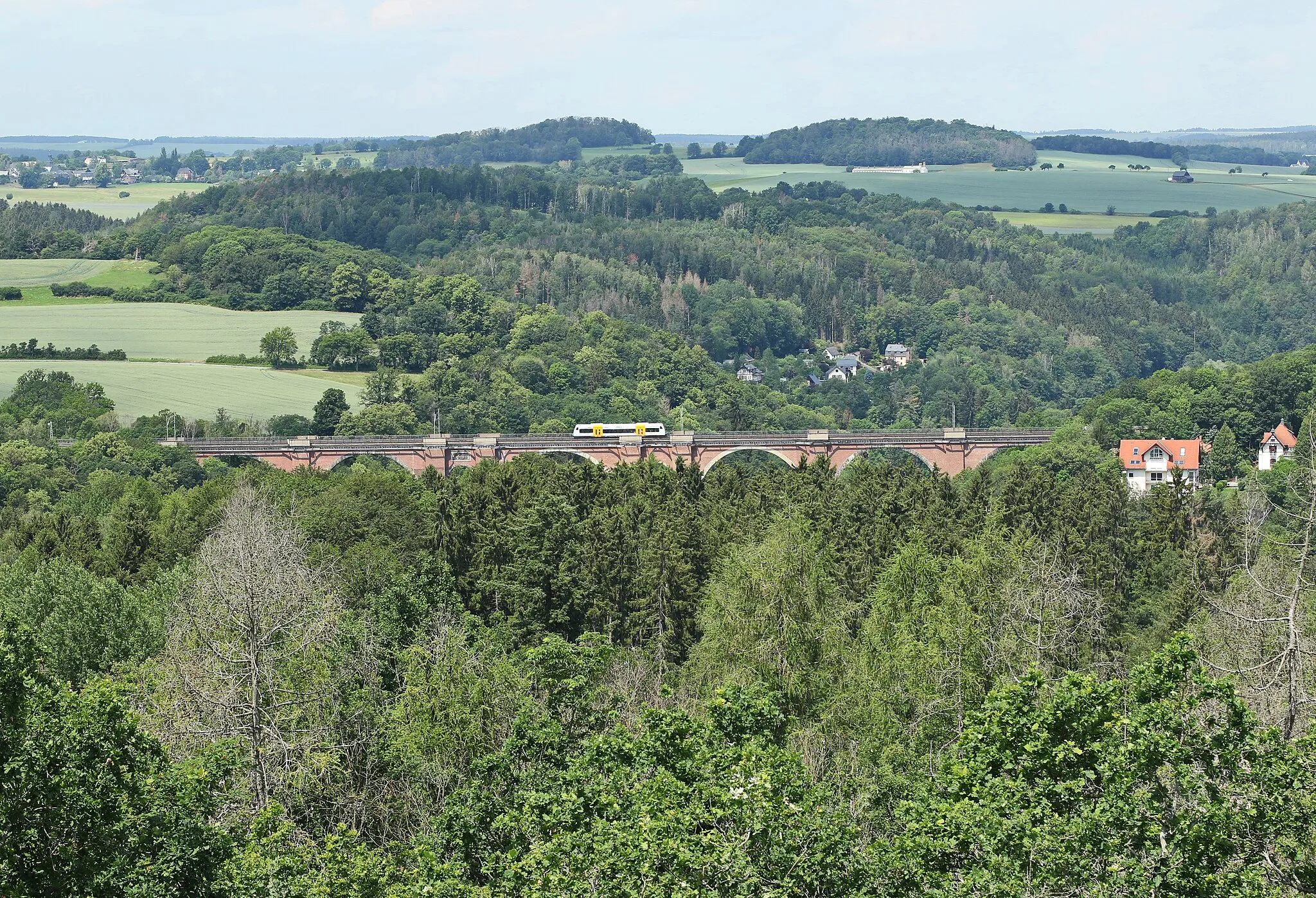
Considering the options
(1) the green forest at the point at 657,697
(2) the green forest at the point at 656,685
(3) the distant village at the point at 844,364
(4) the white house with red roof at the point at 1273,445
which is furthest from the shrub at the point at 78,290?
(4) the white house with red roof at the point at 1273,445

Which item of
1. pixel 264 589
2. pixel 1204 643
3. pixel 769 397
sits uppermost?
pixel 264 589

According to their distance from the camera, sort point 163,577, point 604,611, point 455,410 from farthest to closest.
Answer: point 455,410, point 604,611, point 163,577

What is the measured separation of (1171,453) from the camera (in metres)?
103

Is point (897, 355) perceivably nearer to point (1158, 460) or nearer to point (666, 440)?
point (666, 440)

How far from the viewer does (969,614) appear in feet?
128

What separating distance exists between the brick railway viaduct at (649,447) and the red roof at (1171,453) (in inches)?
380

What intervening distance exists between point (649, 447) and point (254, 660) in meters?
80.3

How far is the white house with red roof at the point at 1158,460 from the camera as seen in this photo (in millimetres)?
102312

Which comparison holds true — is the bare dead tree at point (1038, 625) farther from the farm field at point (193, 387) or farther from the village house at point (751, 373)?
the village house at point (751, 373)

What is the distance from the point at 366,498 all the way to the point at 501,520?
969 cm

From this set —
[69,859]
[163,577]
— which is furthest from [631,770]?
[163,577]

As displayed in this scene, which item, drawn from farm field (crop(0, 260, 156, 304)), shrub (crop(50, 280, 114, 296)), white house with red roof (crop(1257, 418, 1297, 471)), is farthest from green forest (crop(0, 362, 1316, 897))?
shrub (crop(50, 280, 114, 296))

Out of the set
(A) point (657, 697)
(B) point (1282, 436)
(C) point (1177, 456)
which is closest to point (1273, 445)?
(B) point (1282, 436)

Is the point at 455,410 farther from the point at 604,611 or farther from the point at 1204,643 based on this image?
the point at 1204,643
